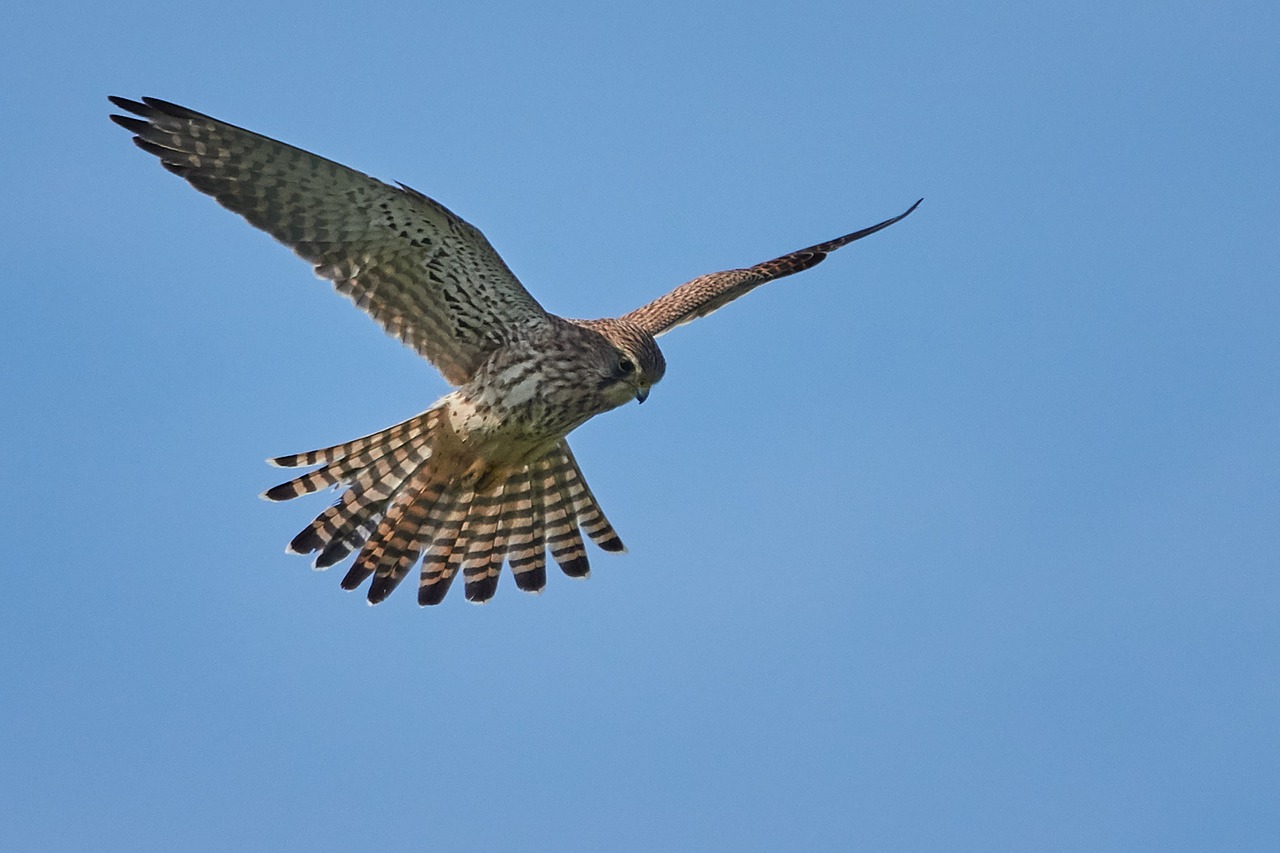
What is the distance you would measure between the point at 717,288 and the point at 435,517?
2104 millimetres

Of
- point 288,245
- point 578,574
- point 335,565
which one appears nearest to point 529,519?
point 578,574

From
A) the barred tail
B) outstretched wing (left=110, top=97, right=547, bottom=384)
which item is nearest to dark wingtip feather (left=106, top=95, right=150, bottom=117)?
outstretched wing (left=110, top=97, right=547, bottom=384)

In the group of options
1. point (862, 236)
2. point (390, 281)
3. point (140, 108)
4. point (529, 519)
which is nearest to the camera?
point (140, 108)

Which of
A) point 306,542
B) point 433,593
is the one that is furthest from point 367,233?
point 433,593

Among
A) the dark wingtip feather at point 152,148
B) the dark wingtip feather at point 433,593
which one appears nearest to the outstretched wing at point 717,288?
the dark wingtip feather at point 433,593

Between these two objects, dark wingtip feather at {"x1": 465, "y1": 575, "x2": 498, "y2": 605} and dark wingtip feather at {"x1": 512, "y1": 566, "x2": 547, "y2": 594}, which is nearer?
dark wingtip feather at {"x1": 465, "y1": 575, "x2": 498, "y2": 605}

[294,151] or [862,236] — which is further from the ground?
[862,236]

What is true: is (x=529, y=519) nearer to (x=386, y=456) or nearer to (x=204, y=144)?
(x=386, y=456)

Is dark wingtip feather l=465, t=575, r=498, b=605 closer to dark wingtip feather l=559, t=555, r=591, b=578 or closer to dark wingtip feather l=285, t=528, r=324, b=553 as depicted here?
dark wingtip feather l=559, t=555, r=591, b=578

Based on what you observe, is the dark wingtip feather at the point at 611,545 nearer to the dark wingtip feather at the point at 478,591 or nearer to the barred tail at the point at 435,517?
the barred tail at the point at 435,517

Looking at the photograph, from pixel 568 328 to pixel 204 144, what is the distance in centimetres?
198

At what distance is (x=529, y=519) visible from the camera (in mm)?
9945

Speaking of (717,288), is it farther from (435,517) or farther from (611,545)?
(435,517)

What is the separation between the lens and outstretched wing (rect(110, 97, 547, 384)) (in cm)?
823
